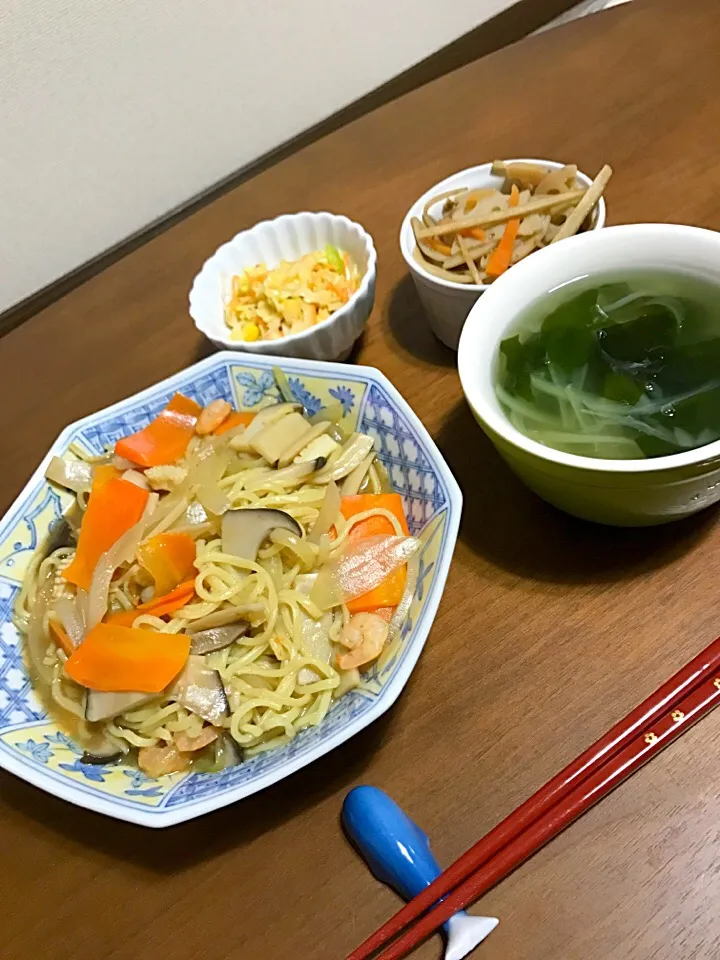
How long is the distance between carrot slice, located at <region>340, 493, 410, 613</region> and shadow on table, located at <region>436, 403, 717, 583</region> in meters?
0.12

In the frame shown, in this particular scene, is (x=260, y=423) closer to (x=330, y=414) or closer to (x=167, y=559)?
(x=330, y=414)

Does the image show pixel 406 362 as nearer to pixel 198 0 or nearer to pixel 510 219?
pixel 510 219

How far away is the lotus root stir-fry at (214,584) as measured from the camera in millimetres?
970

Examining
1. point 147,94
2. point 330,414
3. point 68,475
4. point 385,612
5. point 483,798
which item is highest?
point 147,94

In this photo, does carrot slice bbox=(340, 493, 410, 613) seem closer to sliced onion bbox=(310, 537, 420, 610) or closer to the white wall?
sliced onion bbox=(310, 537, 420, 610)

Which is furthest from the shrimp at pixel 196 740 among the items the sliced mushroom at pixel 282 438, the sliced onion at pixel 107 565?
the sliced mushroom at pixel 282 438

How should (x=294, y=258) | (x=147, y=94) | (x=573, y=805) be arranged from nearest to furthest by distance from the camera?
(x=573, y=805) < (x=294, y=258) < (x=147, y=94)

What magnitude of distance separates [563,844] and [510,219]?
0.94 metres

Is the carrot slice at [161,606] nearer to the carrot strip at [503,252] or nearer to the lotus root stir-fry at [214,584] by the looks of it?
the lotus root stir-fry at [214,584]

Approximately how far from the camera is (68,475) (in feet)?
3.97

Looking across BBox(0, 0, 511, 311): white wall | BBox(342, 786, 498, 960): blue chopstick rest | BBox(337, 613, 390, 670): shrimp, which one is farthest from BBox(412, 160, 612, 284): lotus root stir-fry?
BBox(0, 0, 511, 311): white wall

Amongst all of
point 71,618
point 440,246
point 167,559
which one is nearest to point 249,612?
point 167,559

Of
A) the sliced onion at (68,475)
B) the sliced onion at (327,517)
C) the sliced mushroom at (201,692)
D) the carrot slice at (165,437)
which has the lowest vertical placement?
the sliced mushroom at (201,692)

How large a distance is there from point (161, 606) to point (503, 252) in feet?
2.51
